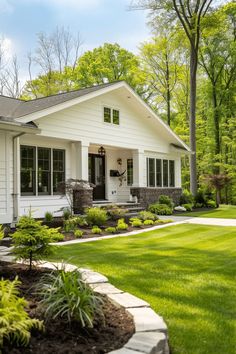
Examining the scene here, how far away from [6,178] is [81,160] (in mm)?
3109

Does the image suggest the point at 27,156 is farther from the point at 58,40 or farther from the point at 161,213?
the point at 58,40

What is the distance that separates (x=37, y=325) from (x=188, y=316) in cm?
156

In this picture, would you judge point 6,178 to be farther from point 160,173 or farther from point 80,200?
point 160,173

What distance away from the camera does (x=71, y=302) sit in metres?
2.89

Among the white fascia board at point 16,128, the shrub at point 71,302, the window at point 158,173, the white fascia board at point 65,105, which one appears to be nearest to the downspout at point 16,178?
the white fascia board at point 16,128

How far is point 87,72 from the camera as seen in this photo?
28.1 meters

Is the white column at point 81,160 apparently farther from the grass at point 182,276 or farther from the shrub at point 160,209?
the grass at point 182,276

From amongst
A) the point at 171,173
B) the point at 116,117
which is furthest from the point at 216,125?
the point at 116,117

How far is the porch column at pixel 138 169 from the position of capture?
15.1 m

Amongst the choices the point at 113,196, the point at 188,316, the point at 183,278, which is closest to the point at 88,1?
the point at 113,196

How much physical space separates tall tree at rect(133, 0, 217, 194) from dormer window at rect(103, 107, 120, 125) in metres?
5.85

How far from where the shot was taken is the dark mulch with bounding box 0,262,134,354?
2424 mm

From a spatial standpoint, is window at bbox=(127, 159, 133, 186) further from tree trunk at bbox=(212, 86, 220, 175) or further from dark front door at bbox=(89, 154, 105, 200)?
tree trunk at bbox=(212, 86, 220, 175)

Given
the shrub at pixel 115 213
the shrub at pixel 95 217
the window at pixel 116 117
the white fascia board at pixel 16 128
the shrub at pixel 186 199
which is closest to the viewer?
the white fascia board at pixel 16 128
